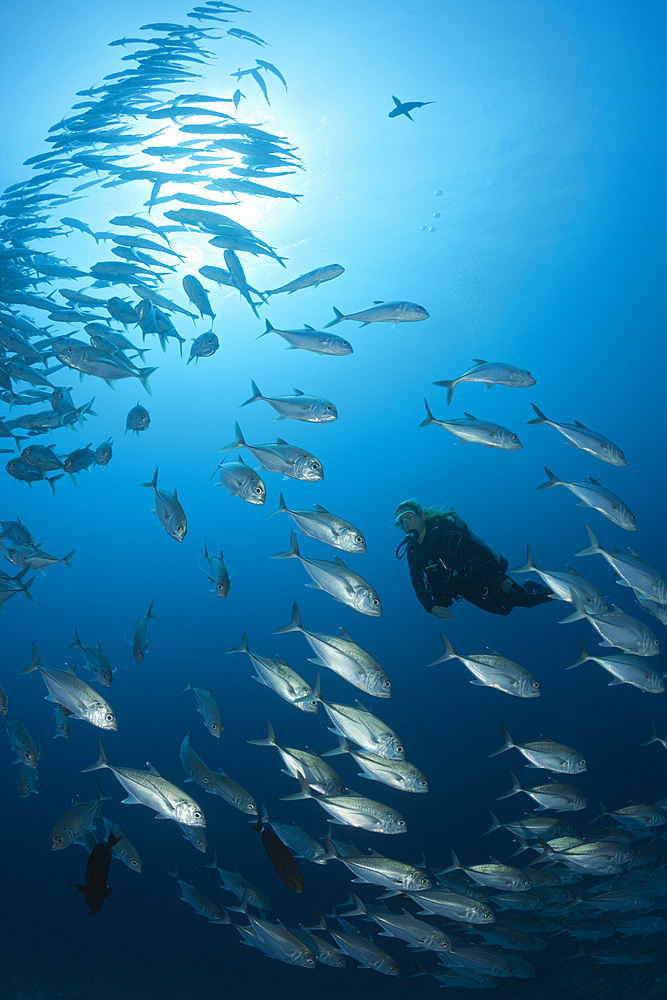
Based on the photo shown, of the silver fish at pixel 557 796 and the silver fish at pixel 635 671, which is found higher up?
the silver fish at pixel 635 671

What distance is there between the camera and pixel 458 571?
5.09m

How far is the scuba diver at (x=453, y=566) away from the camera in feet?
16.7

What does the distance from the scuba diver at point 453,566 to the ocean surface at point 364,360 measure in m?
1.66

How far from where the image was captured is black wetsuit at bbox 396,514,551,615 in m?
5.10

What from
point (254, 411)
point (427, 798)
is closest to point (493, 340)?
point (254, 411)

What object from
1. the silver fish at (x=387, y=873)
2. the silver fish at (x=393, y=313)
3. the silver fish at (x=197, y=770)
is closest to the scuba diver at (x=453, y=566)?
the silver fish at (x=393, y=313)

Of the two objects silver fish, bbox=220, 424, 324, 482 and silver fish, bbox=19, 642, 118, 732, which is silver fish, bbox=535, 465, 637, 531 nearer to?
silver fish, bbox=220, 424, 324, 482

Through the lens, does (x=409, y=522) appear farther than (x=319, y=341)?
Yes

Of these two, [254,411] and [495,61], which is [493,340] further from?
[254,411]

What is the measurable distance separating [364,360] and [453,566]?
2275 cm

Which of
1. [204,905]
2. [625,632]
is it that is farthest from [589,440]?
[204,905]

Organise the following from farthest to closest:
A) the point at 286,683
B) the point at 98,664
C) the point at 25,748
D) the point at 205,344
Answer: the point at 205,344 < the point at 25,748 < the point at 98,664 < the point at 286,683

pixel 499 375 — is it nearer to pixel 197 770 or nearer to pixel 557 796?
pixel 557 796

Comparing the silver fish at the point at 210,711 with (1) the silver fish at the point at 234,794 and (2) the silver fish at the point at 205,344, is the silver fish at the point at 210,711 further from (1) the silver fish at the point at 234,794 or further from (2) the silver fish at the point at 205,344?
(2) the silver fish at the point at 205,344
